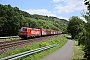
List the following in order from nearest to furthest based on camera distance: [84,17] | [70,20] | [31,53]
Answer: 1. [31,53]
2. [84,17]
3. [70,20]

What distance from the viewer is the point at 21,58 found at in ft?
60.0

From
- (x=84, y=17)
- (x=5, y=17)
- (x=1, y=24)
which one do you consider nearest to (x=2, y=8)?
(x=5, y=17)

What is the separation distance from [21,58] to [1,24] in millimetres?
64074

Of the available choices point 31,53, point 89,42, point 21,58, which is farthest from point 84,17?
point 21,58

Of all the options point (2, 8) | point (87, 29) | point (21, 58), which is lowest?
point (21, 58)

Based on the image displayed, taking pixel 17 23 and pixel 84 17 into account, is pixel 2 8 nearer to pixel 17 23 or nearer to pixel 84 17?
pixel 17 23

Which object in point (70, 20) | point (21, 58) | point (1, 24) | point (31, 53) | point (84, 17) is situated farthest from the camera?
point (70, 20)

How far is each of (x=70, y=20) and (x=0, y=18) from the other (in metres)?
47.8

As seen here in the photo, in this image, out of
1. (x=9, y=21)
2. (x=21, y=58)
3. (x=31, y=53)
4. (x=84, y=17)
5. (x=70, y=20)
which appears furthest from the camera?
(x=70, y=20)

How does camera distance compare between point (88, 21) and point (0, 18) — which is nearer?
point (88, 21)

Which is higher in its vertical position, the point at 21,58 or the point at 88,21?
the point at 88,21

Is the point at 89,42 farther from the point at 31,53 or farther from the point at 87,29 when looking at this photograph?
the point at 31,53

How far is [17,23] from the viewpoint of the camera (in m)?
89.6

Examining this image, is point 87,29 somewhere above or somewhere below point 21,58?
above
